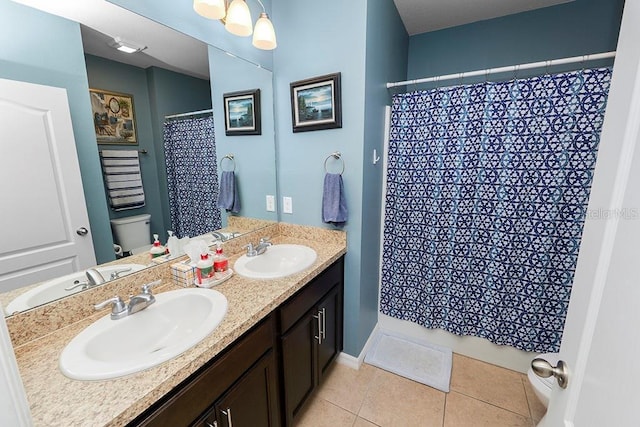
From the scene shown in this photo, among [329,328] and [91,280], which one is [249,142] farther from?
[329,328]

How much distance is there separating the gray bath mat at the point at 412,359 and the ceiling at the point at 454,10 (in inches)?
100

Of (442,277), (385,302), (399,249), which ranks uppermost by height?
(399,249)

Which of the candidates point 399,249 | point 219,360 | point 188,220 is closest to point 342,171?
point 399,249

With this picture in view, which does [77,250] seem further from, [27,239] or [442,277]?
[442,277]

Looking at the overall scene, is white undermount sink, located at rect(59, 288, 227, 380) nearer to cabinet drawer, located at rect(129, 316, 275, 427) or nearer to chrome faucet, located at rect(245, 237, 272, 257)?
cabinet drawer, located at rect(129, 316, 275, 427)

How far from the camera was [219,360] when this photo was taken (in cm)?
88

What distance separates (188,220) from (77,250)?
0.50 m

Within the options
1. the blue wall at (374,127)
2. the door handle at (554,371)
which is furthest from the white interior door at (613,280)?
the blue wall at (374,127)

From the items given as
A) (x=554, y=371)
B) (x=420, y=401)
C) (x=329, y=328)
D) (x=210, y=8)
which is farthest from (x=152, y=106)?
(x=420, y=401)

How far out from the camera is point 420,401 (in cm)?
164

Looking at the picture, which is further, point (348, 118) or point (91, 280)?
point (348, 118)

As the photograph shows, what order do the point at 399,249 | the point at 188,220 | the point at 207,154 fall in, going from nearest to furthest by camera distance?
the point at 188,220, the point at 207,154, the point at 399,249

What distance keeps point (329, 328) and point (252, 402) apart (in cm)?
72

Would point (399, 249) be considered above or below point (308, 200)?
below
